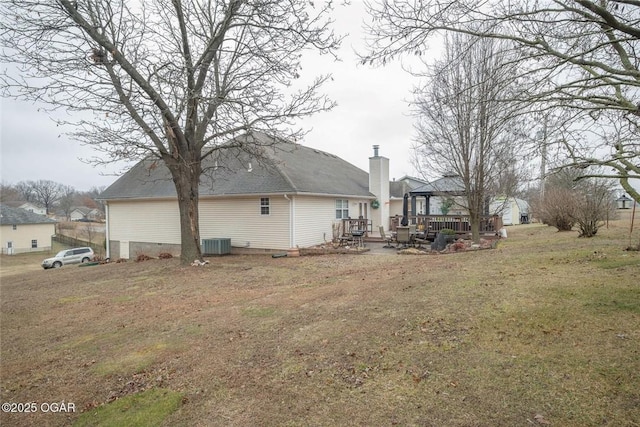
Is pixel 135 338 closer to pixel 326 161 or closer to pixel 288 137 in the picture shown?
pixel 288 137

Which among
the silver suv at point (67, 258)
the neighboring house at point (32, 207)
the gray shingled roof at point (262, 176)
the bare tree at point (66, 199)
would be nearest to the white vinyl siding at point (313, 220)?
the gray shingled roof at point (262, 176)

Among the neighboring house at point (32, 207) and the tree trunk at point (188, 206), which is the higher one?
the neighboring house at point (32, 207)

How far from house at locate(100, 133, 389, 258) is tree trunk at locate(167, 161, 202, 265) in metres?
0.78

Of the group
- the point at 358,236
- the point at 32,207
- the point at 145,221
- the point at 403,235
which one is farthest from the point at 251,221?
the point at 32,207

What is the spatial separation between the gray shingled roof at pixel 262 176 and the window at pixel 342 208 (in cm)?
56

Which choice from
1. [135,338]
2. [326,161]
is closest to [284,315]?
[135,338]

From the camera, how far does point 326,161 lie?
25.0 meters

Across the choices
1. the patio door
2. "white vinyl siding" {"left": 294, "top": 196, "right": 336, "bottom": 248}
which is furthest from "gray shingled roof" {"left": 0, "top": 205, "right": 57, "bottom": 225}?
the patio door

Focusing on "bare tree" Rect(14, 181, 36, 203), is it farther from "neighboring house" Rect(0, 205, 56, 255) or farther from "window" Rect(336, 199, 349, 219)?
"window" Rect(336, 199, 349, 219)

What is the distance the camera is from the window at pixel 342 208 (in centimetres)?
1972

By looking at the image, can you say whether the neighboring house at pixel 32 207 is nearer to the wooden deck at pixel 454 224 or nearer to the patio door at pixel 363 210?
the patio door at pixel 363 210

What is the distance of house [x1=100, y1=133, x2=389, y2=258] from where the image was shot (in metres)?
16.2

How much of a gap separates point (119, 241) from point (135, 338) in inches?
754

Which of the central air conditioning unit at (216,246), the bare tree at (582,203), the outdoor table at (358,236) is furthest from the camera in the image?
the central air conditioning unit at (216,246)
